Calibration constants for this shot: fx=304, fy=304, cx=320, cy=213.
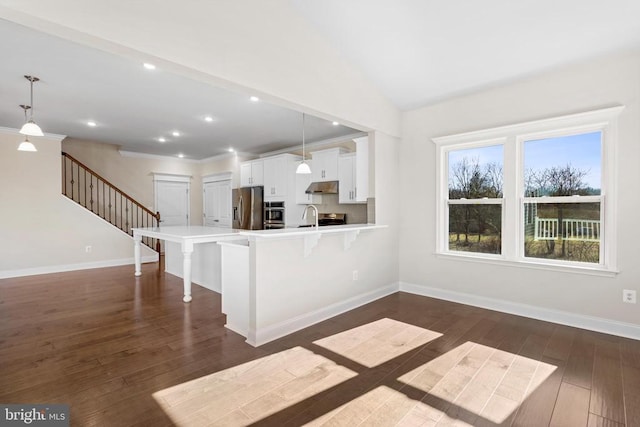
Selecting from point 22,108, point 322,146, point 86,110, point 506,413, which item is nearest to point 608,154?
point 506,413

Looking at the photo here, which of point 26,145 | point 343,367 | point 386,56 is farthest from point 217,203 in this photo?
point 343,367

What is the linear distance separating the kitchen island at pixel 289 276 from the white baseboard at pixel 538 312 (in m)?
0.88

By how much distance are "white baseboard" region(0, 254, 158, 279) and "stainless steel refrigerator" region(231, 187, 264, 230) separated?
221 cm

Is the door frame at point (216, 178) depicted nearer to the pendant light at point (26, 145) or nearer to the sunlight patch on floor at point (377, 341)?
the pendant light at point (26, 145)

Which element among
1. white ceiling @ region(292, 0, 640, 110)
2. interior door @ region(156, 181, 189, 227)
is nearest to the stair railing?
interior door @ region(156, 181, 189, 227)

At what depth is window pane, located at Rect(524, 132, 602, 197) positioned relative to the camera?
3180 mm

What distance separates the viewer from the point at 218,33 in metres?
2.37

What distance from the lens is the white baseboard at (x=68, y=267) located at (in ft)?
17.9

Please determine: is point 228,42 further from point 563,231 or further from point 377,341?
point 563,231

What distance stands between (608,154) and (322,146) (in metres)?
4.43

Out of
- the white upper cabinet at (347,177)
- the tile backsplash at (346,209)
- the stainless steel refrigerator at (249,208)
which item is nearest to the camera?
the white upper cabinet at (347,177)

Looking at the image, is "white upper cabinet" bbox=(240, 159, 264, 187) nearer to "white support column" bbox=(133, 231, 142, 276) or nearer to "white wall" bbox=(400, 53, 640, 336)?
"white support column" bbox=(133, 231, 142, 276)

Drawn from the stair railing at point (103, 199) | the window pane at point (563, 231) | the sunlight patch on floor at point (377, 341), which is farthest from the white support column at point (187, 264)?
the window pane at point (563, 231)

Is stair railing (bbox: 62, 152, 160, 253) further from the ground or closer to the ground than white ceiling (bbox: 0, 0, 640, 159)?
closer to the ground
